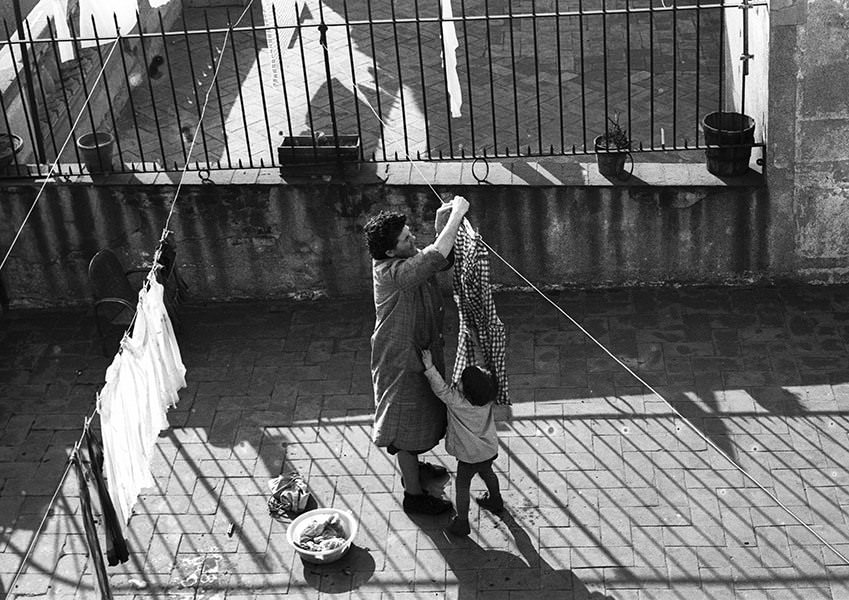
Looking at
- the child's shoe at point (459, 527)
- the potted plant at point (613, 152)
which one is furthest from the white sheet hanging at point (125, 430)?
the potted plant at point (613, 152)

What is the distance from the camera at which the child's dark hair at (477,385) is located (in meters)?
6.62

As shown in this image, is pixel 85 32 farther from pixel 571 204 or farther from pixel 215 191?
pixel 571 204

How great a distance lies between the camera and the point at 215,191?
9164 mm

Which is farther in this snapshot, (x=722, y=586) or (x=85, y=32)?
(x=85, y=32)

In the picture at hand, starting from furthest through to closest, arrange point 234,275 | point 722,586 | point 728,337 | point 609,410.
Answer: point 234,275
point 728,337
point 609,410
point 722,586

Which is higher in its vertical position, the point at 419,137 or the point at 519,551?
the point at 419,137

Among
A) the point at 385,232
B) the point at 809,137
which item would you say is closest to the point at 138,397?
the point at 385,232

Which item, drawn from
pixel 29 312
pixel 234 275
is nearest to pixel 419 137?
pixel 234 275

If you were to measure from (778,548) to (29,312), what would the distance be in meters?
6.03

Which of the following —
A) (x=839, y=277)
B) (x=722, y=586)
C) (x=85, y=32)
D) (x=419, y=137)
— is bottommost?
(x=722, y=586)

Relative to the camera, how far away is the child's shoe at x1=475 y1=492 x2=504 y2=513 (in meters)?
7.18

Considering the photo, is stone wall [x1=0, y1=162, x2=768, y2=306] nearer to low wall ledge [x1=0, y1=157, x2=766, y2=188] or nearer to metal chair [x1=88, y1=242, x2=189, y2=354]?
low wall ledge [x1=0, y1=157, x2=766, y2=188]

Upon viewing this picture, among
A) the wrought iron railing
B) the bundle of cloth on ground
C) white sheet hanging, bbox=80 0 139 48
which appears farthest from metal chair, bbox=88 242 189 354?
white sheet hanging, bbox=80 0 139 48

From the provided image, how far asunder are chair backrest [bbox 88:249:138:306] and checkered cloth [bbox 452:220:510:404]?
3089mm
